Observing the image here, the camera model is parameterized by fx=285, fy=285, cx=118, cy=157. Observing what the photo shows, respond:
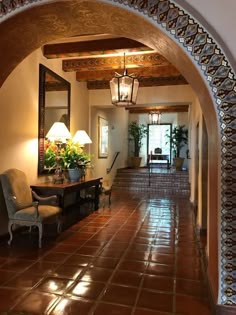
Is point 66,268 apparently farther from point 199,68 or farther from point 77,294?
point 199,68

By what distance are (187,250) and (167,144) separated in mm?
11437

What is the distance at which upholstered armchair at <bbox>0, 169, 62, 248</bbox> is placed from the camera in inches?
145

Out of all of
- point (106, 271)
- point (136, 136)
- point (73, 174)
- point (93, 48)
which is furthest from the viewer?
point (136, 136)

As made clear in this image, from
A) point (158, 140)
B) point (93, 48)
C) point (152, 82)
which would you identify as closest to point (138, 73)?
point (152, 82)

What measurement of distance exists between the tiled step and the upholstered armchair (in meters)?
5.57

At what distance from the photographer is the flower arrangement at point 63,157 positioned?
509 centimetres

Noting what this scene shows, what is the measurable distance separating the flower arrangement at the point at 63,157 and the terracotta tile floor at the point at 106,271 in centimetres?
109

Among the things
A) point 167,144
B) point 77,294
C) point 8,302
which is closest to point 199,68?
point 77,294

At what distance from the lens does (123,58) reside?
5.35m

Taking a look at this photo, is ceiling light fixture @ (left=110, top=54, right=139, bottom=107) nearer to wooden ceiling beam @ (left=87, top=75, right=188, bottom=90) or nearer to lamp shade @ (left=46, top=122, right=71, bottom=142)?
lamp shade @ (left=46, top=122, right=71, bottom=142)

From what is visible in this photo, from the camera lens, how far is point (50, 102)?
521 centimetres

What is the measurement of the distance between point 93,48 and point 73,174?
7.11 feet

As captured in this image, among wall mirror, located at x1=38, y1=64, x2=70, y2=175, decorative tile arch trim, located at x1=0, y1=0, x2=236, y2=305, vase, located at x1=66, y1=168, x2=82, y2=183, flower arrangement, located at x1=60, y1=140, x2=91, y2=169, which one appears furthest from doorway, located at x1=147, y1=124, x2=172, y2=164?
decorative tile arch trim, located at x1=0, y1=0, x2=236, y2=305

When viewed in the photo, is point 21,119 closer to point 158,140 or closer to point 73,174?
point 73,174
